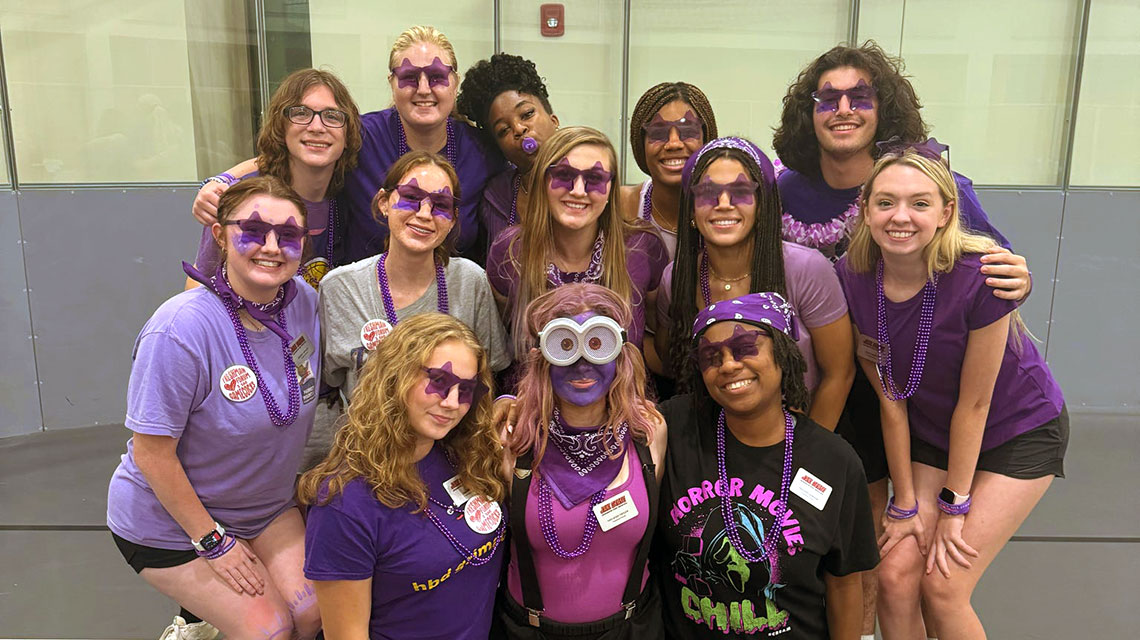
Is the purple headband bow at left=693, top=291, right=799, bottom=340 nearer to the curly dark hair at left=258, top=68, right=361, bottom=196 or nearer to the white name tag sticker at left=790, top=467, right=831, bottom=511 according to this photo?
the white name tag sticker at left=790, top=467, right=831, bottom=511

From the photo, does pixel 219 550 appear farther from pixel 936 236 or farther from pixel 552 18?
pixel 552 18

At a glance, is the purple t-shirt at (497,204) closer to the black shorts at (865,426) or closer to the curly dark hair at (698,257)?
the curly dark hair at (698,257)

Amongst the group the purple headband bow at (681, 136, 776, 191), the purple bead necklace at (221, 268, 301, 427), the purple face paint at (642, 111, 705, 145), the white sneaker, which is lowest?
the white sneaker

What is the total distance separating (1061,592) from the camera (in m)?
3.42

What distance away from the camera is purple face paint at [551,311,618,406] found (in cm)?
200

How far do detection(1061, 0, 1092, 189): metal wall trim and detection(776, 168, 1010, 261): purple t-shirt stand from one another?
3809 mm

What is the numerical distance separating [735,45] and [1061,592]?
404 cm

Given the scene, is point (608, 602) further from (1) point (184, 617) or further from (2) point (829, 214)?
(1) point (184, 617)

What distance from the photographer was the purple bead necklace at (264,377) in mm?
2158

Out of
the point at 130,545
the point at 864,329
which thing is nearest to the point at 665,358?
the point at 864,329

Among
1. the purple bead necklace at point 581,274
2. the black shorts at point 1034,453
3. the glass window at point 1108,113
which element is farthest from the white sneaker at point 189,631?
the glass window at point 1108,113

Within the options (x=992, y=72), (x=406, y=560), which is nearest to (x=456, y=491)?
(x=406, y=560)

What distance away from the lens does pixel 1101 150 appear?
18.7 ft

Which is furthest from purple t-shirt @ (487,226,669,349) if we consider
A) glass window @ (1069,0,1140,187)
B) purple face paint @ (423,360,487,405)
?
glass window @ (1069,0,1140,187)
